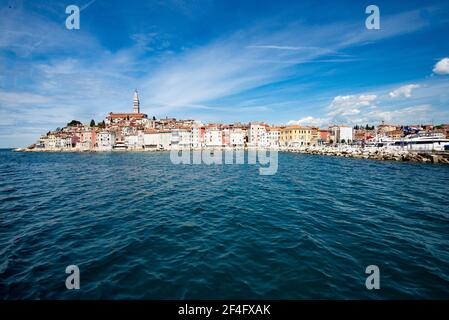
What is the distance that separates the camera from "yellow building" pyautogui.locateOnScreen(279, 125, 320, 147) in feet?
348

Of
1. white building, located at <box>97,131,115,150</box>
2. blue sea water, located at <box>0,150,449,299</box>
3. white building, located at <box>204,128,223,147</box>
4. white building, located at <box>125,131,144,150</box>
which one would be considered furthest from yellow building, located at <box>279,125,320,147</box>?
blue sea water, located at <box>0,150,449,299</box>

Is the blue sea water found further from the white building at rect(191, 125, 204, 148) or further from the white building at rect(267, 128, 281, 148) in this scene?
the white building at rect(267, 128, 281, 148)

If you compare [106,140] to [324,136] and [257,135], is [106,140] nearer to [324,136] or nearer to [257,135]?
[257,135]

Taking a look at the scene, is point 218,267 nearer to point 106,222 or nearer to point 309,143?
point 106,222

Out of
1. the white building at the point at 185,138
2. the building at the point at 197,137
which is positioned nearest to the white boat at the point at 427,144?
the building at the point at 197,137

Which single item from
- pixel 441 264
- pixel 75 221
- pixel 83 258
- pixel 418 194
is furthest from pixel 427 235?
pixel 75 221

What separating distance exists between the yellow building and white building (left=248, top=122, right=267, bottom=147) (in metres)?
10.1

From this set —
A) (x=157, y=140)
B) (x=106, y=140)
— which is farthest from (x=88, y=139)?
(x=157, y=140)

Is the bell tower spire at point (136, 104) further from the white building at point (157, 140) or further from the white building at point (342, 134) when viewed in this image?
the white building at point (342, 134)

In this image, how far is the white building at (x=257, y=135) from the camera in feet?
346

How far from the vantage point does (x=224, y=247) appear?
821 centimetres

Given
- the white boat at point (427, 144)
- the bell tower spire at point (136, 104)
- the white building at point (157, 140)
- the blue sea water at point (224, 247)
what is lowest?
the blue sea water at point (224, 247)

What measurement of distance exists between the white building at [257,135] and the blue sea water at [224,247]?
3560 inches

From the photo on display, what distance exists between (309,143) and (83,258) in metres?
111
